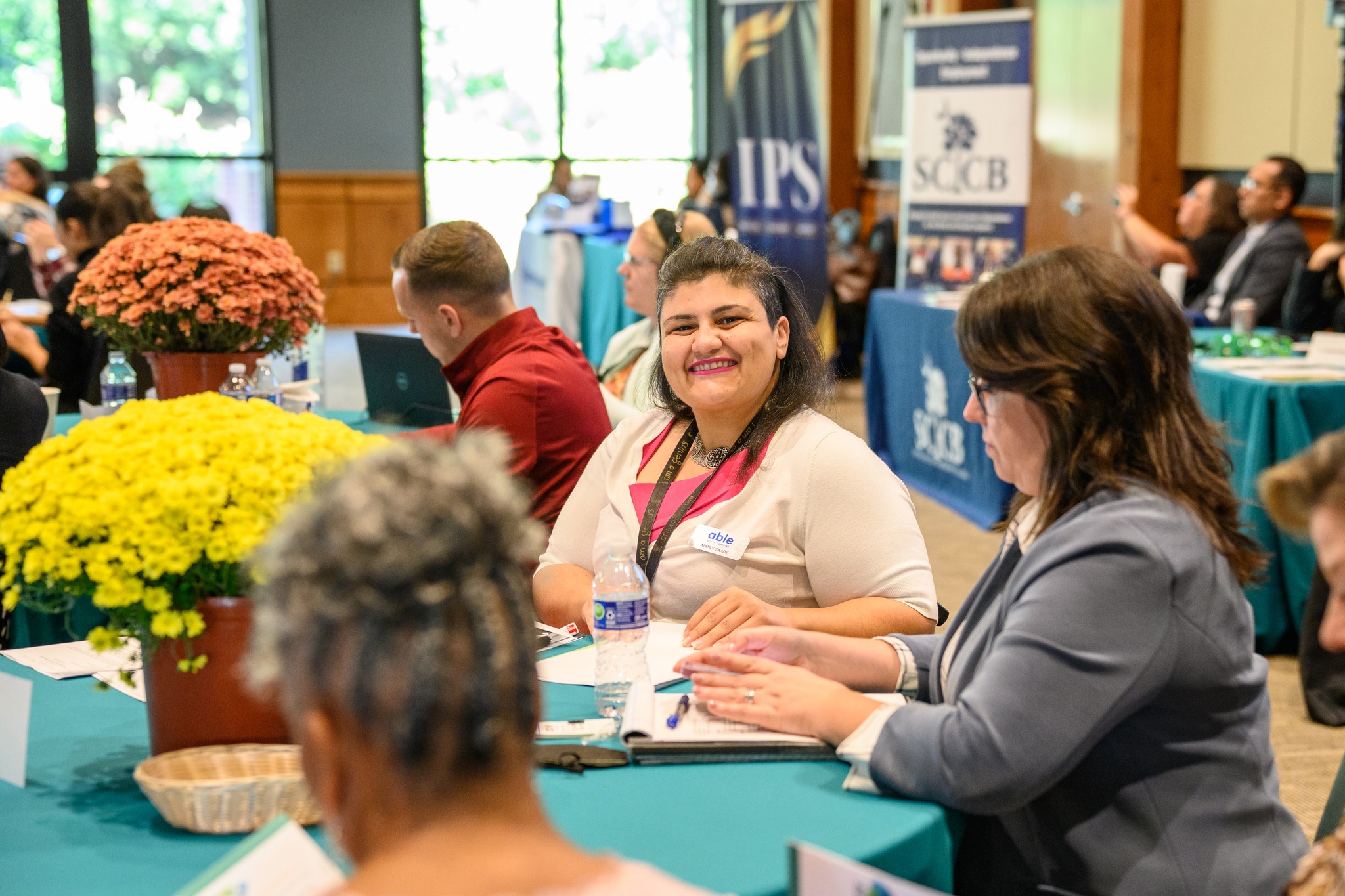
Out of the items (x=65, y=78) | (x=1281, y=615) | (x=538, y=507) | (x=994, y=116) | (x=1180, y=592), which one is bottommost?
(x=1281, y=615)

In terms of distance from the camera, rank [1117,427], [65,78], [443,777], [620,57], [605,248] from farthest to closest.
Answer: [620,57] → [65,78] → [605,248] → [1117,427] → [443,777]

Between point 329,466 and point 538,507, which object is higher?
point 329,466

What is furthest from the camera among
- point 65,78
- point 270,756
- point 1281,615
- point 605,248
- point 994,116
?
point 65,78

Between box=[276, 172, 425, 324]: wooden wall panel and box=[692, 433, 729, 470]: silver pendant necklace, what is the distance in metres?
10.6

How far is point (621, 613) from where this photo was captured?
173cm

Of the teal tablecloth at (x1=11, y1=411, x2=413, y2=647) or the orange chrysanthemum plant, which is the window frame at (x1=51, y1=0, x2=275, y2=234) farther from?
the teal tablecloth at (x1=11, y1=411, x2=413, y2=647)

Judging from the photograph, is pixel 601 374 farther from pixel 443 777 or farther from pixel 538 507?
pixel 443 777

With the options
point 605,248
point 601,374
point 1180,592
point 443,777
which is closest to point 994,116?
point 605,248

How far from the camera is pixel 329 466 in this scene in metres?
1.23

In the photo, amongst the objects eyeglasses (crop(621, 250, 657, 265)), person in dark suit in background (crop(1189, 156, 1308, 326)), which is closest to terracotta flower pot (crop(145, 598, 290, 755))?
eyeglasses (crop(621, 250, 657, 265))

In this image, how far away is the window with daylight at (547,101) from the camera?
42.7 ft

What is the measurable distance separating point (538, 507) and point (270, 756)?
171cm

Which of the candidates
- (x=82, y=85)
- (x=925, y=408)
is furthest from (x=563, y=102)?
(x=925, y=408)

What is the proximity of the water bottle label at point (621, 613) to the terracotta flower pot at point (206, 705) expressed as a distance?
47 centimetres
